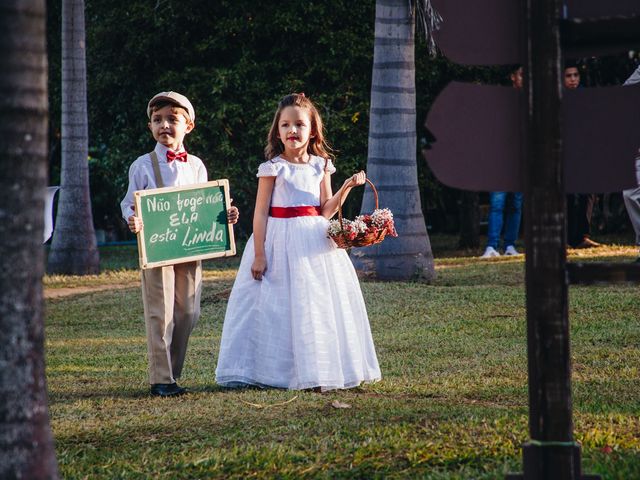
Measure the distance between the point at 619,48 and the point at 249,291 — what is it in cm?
349

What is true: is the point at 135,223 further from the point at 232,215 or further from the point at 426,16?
the point at 426,16

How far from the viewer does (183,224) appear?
655 centimetres

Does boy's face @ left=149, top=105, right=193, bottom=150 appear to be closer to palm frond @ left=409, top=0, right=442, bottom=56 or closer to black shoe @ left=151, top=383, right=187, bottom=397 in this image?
black shoe @ left=151, top=383, right=187, bottom=397

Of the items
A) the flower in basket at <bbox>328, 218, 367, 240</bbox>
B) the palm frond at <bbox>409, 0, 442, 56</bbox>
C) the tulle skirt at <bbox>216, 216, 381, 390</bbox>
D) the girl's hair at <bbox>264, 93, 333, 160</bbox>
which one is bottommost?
the tulle skirt at <bbox>216, 216, 381, 390</bbox>

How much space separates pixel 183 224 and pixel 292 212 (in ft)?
2.37

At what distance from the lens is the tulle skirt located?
6.65m

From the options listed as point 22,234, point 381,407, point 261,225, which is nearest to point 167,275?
point 261,225

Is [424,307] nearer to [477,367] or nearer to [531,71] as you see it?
[477,367]

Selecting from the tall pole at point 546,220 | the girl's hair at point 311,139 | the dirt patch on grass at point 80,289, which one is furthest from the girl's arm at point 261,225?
the dirt patch on grass at point 80,289

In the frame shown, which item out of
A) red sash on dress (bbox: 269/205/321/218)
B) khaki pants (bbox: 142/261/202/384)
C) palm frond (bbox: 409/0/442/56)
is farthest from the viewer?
palm frond (bbox: 409/0/442/56)

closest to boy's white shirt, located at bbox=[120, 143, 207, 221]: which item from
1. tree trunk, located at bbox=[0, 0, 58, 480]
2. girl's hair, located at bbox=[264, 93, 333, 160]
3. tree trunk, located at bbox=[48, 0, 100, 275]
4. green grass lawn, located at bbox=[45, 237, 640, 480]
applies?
girl's hair, located at bbox=[264, 93, 333, 160]

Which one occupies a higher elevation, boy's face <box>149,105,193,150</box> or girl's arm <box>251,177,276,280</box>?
boy's face <box>149,105,193,150</box>

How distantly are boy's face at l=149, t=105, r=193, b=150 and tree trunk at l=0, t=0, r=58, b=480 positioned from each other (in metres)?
3.21

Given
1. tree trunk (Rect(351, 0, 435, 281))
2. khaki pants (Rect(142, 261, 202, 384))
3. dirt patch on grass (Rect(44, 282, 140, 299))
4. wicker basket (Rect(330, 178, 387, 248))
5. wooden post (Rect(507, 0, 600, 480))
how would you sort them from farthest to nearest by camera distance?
dirt patch on grass (Rect(44, 282, 140, 299))
tree trunk (Rect(351, 0, 435, 281))
wicker basket (Rect(330, 178, 387, 248))
khaki pants (Rect(142, 261, 202, 384))
wooden post (Rect(507, 0, 600, 480))
